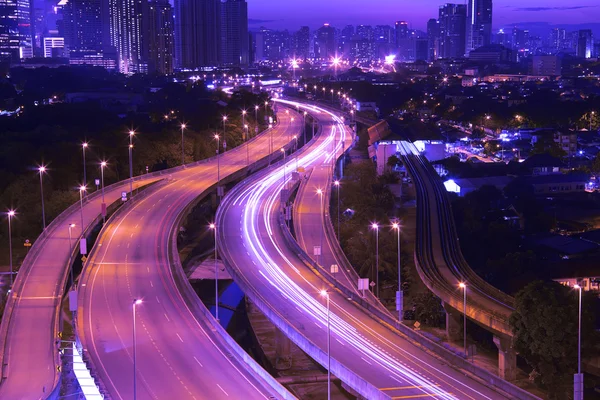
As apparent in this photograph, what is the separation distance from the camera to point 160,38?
447ft

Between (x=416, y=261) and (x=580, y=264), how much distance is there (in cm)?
423

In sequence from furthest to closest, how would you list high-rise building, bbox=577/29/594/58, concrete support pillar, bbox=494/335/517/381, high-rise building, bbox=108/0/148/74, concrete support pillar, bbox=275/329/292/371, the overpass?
high-rise building, bbox=577/29/594/58 → high-rise building, bbox=108/0/148/74 → concrete support pillar, bbox=275/329/292/371 → the overpass → concrete support pillar, bbox=494/335/517/381

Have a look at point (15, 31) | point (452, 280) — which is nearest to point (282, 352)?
point (452, 280)

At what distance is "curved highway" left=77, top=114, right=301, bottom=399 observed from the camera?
12445mm

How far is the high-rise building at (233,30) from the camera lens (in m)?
140

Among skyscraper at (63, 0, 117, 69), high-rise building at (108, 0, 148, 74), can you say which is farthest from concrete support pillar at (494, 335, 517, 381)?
skyscraper at (63, 0, 117, 69)

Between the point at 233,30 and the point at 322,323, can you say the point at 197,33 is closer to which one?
the point at 233,30

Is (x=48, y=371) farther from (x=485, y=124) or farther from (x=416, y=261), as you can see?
(x=485, y=124)

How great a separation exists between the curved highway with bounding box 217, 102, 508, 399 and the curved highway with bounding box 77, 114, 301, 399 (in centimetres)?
154

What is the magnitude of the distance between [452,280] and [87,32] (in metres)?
140

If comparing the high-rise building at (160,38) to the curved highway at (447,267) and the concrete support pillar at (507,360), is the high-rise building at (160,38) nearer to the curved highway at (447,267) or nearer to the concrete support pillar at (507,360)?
the curved highway at (447,267)

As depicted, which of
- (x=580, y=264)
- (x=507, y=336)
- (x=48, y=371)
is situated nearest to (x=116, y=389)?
(x=48, y=371)

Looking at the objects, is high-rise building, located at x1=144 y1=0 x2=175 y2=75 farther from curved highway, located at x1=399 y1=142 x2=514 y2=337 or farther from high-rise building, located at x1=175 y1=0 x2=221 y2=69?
curved highway, located at x1=399 y1=142 x2=514 y2=337

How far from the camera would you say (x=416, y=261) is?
21453mm
